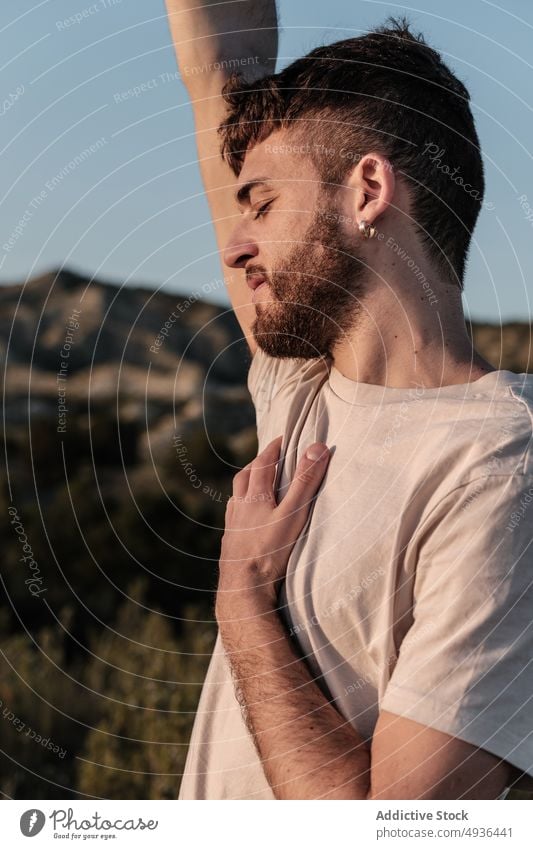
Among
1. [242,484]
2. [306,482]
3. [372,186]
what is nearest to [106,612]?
[242,484]

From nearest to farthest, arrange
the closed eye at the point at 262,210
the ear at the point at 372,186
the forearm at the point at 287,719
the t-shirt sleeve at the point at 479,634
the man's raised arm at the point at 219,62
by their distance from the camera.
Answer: the t-shirt sleeve at the point at 479,634 < the forearm at the point at 287,719 < the ear at the point at 372,186 < the closed eye at the point at 262,210 < the man's raised arm at the point at 219,62

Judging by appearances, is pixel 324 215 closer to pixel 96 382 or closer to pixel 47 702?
pixel 47 702

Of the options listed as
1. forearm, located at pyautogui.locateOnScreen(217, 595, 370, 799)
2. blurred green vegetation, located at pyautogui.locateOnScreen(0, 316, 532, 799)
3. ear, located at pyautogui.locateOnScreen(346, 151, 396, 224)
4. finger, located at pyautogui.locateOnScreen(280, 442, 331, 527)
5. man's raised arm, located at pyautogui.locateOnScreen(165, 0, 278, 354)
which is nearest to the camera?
forearm, located at pyautogui.locateOnScreen(217, 595, 370, 799)

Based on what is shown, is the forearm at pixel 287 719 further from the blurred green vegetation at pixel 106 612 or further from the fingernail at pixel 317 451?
the blurred green vegetation at pixel 106 612

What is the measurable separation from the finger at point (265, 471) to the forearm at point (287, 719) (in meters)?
0.30

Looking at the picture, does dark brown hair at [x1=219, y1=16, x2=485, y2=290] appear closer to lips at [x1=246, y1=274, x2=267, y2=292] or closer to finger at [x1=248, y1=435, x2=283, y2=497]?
lips at [x1=246, y1=274, x2=267, y2=292]

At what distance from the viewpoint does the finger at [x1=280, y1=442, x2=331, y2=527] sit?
2465 millimetres

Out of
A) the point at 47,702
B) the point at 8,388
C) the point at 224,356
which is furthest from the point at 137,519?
the point at 224,356

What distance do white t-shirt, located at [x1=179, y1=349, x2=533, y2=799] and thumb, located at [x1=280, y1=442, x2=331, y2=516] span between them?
0.08 feet

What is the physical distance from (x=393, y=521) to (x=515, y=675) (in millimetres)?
389
